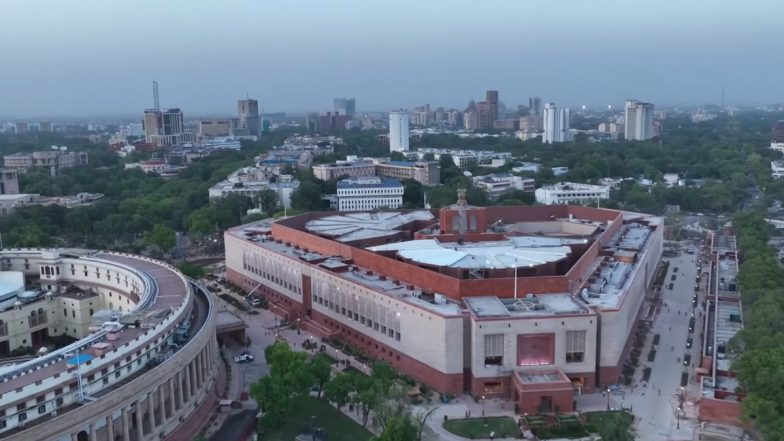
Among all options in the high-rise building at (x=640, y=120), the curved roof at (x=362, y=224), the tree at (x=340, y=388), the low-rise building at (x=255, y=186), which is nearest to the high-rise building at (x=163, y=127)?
the low-rise building at (x=255, y=186)

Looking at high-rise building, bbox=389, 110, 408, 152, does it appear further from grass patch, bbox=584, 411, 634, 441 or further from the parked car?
grass patch, bbox=584, 411, 634, 441

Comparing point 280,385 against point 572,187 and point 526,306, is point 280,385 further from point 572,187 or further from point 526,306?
point 572,187

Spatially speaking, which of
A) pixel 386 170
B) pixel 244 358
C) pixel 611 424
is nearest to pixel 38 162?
pixel 386 170

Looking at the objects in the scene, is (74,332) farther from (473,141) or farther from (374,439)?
(473,141)

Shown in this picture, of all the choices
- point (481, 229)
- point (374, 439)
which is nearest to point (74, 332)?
point (374, 439)

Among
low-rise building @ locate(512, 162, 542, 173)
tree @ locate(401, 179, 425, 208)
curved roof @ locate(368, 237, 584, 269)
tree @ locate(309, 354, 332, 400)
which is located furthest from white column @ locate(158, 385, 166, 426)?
low-rise building @ locate(512, 162, 542, 173)

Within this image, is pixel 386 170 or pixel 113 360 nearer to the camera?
pixel 113 360
